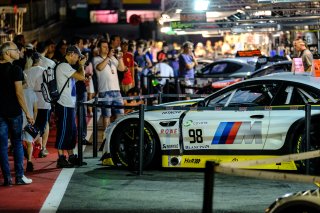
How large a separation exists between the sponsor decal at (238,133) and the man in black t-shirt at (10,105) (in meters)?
2.63

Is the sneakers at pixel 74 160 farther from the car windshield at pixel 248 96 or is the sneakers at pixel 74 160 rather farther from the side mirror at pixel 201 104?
the car windshield at pixel 248 96

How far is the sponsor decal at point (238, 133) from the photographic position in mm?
11984

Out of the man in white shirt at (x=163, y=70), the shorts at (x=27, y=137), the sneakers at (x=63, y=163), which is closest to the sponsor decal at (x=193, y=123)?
the sneakers at (x=63, y=163)

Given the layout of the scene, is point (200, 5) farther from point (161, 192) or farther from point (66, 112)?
point (161, 192)

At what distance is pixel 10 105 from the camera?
11.5 m

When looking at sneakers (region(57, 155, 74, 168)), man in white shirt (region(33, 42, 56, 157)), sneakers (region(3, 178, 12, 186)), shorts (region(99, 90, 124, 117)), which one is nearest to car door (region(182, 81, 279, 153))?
sneakers (region(57, 155, 74, 168))

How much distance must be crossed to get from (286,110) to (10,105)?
11.9 ft

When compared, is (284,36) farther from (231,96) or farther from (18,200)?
(18,200)

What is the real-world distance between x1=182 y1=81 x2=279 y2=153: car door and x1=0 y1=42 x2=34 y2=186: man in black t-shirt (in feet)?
7.57

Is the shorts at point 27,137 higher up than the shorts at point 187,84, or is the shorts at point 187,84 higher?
the shorts at point 27,137

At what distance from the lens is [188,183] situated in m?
11.6

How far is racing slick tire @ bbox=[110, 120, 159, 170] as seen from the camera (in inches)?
495

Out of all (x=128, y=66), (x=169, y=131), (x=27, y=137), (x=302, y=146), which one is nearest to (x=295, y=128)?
(x=302, y=146)

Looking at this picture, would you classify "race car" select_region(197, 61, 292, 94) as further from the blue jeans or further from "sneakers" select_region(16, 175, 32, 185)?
the blue jeans
